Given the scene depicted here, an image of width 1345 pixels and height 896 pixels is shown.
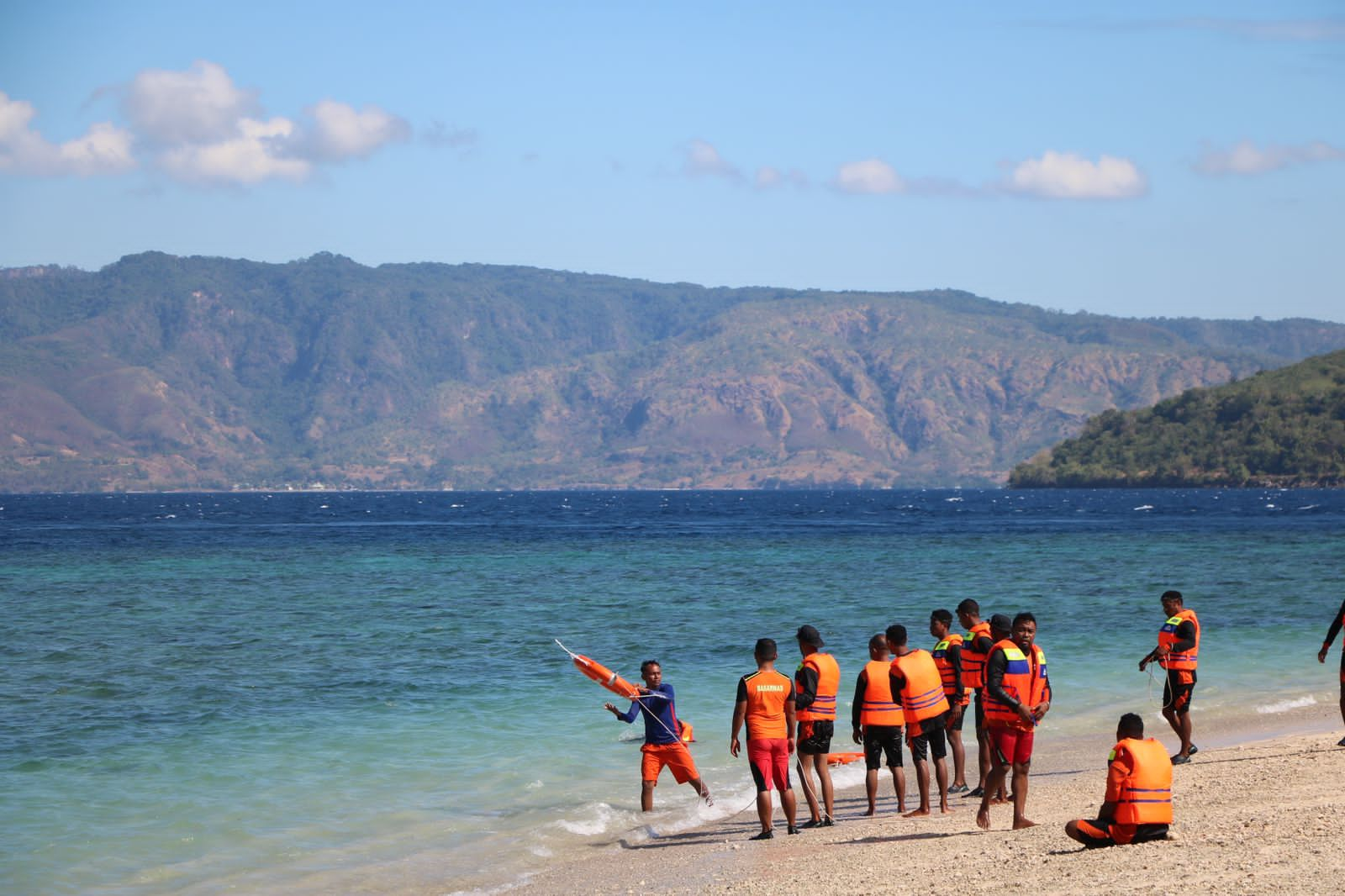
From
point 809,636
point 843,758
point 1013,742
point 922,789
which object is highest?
point 809,636

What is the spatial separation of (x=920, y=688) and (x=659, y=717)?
2453 mm

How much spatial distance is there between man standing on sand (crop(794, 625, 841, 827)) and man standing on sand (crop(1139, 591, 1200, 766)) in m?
3.93

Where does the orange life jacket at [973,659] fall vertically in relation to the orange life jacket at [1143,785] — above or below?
above

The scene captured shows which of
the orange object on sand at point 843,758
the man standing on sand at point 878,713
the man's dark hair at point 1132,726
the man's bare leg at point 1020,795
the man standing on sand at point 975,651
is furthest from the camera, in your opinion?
the orange object on sand at point 843,758

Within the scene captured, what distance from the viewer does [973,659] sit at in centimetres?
1299

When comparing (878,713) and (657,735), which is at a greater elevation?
(878,713)

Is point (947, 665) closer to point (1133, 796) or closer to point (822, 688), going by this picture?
point (822, 688)

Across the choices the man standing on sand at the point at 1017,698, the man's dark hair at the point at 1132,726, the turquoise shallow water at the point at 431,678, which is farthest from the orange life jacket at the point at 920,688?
the turquoise shallow water at the point at 431,678

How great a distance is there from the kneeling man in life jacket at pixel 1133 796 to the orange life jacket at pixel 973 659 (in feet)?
8.50

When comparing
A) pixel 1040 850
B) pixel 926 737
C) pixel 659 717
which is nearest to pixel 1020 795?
pixel 1040 850

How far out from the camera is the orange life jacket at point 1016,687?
11359 millimetres

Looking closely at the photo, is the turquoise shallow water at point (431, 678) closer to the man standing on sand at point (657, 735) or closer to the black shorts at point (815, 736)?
the man standing on sand at point (657, 735)

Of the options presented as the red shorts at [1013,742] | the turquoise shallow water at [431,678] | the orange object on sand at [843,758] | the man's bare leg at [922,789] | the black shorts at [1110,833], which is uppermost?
the red shorts at [1013,742]

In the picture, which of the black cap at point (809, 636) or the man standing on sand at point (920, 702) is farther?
the man standing on sand at point (920, 702)
